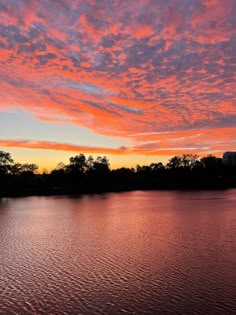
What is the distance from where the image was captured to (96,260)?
812 inches

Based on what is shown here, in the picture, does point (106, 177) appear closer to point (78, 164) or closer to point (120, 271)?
point (78, 164)

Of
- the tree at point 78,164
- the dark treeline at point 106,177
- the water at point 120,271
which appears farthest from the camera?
the tree at point 78,164

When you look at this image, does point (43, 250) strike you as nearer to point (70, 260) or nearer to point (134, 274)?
point (70, 260)

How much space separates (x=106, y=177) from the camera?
15712 cm

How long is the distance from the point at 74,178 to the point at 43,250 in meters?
123

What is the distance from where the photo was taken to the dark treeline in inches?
5032

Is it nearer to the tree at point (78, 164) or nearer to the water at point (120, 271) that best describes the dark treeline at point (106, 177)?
the tree at point (78, 164)

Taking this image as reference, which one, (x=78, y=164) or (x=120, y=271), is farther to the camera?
(x=78, y=164)

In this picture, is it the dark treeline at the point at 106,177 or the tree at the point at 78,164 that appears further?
the tree at the point at 78,164

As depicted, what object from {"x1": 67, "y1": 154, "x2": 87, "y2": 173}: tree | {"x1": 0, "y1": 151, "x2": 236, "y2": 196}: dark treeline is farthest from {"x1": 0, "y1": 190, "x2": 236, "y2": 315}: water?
{"x1": 67, "y1": 154, "x2": 87, "y2": 173}: tree

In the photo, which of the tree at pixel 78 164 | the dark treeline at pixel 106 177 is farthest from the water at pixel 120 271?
the tree at pixel 78 164

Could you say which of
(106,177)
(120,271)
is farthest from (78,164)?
(120,271)

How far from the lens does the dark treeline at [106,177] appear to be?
127812 millimetres

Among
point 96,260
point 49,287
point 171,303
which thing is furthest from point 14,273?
point 171,303
